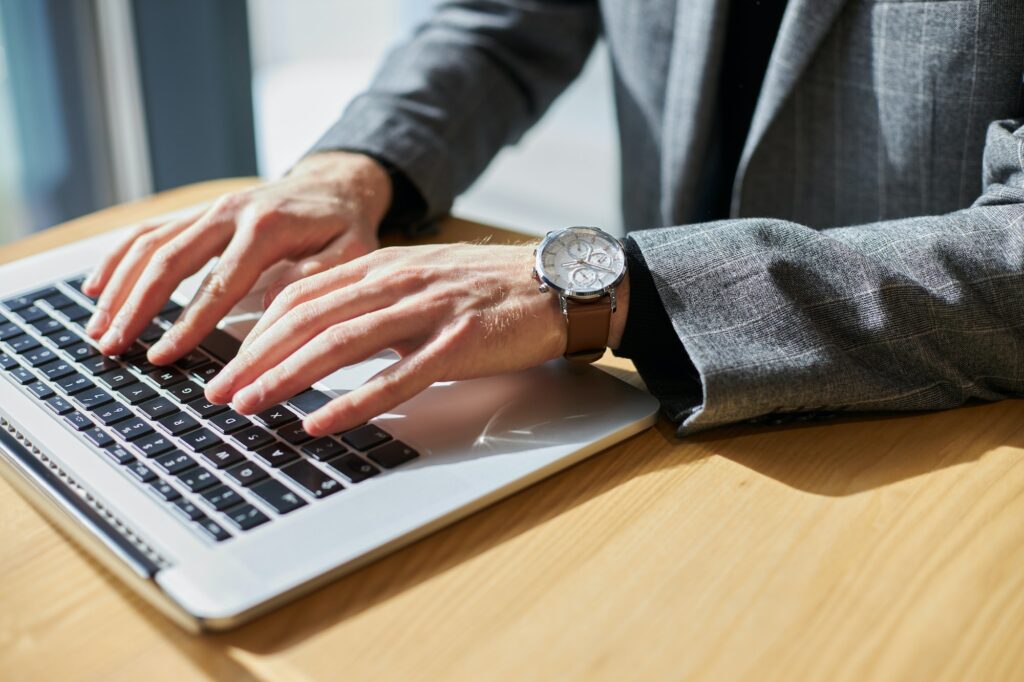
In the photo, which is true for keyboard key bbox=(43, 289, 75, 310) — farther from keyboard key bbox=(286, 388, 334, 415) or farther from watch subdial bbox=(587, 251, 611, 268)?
watch subdial bbox=(587, 251, 611, 268)

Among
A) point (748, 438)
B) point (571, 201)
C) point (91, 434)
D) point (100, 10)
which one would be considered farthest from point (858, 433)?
point (571, 201)

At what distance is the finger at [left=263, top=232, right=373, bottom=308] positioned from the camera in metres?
0.77

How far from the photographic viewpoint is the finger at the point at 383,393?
0.58 m

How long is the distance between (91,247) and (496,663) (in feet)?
2.00

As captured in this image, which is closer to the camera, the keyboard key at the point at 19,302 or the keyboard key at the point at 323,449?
the keyboard key at the point at 323,449

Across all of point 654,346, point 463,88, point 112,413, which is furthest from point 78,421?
point 463,88

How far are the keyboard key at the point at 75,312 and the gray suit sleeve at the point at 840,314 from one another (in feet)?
1.37

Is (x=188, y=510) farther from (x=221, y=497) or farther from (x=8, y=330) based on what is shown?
(x=8, y=330)

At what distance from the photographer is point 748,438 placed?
631 millimetres

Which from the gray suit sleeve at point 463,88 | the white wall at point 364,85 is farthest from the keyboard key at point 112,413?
the white wall at point 364,85

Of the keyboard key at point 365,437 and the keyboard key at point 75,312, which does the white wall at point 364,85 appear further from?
the keyboard key at point 365,437

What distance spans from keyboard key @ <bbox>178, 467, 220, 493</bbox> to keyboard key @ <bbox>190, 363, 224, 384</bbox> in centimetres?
12

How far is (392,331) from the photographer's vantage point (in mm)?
628

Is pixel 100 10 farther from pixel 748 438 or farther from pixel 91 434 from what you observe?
pixel 748 438
